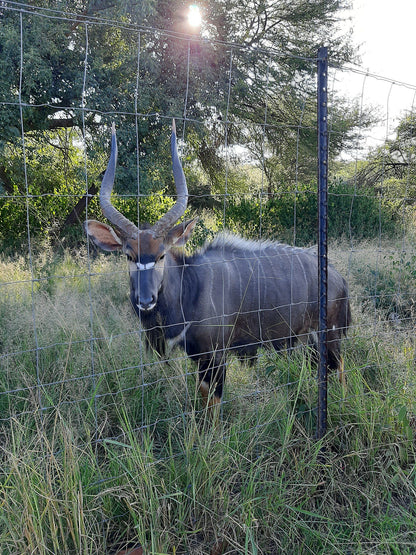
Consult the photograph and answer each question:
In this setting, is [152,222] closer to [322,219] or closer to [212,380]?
[212,380]

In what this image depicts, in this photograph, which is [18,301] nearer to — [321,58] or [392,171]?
[321,58]

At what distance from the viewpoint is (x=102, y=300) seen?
458 cm

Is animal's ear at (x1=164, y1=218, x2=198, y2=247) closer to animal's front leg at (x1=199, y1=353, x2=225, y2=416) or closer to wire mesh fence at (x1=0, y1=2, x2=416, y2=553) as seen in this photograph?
wire mesh fence at (x1=0, y1=2, x2=416, y2=553)

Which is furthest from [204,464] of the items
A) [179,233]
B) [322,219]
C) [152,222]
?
[152,222]

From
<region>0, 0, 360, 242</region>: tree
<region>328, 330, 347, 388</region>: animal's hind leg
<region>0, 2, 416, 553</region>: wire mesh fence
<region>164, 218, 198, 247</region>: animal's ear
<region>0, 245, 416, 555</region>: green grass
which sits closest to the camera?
<region>0, 245, 416, 555</region>: green grass

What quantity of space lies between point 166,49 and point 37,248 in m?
5.08

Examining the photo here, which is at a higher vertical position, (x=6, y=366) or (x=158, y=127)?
(x=158, y=127)

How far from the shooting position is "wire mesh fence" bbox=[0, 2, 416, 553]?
235 cm

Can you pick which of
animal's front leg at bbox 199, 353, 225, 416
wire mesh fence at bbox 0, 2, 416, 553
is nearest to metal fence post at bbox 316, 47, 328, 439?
wire mesh fence at bbox 0, 2, 416, 553

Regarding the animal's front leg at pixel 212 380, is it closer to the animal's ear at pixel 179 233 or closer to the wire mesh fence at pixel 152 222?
the wire mesh fence at pixel 152 222

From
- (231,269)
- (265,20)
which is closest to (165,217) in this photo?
(231,269)

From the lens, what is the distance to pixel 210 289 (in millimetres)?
3227

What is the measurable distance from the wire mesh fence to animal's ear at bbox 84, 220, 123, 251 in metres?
0.39

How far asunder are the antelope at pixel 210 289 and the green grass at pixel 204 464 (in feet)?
0.72
